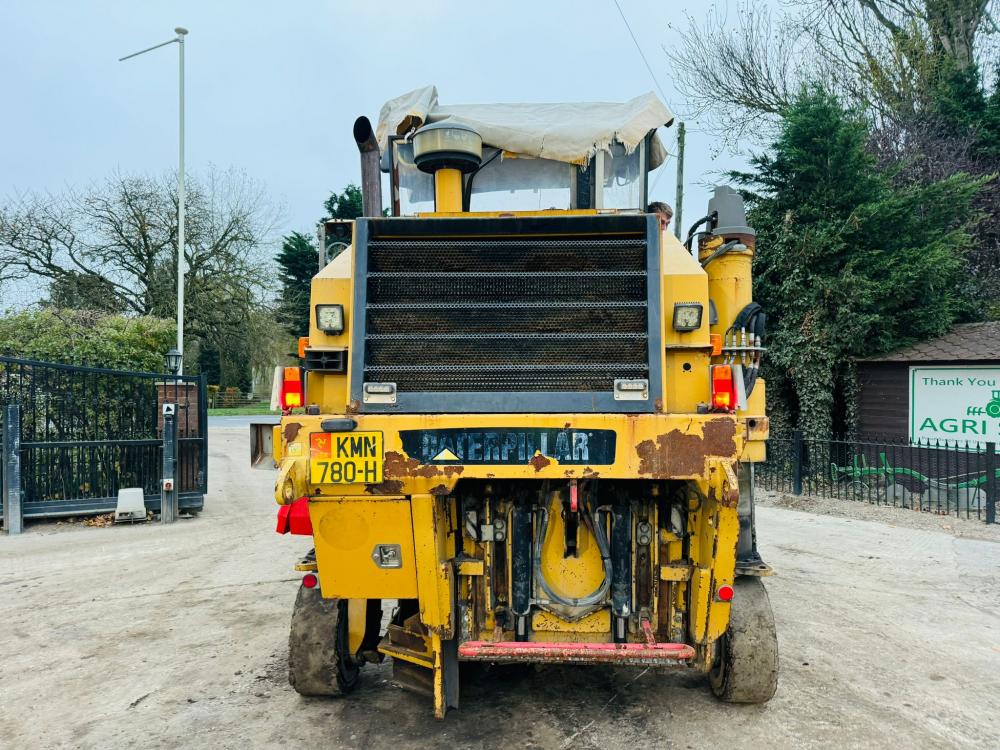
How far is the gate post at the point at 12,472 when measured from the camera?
8.55 meters

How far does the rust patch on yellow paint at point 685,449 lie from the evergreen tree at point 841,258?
11210 mm

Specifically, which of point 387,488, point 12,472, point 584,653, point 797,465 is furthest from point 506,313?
point 797,465

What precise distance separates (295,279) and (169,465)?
77.4 ft

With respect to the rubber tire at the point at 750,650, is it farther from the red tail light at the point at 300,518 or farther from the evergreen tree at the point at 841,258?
the evergreen tree at the point at 841,258

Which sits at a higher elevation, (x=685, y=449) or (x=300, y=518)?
(x=685, y=449)

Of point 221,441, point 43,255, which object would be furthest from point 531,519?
point 43,255

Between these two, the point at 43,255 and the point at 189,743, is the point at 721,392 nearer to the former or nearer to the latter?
the point at 189,743

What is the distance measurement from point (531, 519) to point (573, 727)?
110 centimetres

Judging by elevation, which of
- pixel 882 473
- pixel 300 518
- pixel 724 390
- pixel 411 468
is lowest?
pixel 882 473

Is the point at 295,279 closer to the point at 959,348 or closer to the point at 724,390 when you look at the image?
the point at 959,348

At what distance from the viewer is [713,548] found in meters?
3.32

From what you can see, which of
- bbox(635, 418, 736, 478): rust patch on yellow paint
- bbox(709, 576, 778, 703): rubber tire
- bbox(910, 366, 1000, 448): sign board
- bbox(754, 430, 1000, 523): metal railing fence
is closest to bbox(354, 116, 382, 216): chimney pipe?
bbox(635, 418, 736, 478): rust patch on yellow paint

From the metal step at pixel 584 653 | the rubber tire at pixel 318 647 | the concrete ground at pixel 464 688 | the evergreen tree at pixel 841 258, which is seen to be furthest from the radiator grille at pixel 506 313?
the evergreen tree at pixel 841 258

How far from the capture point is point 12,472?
8.65 m
